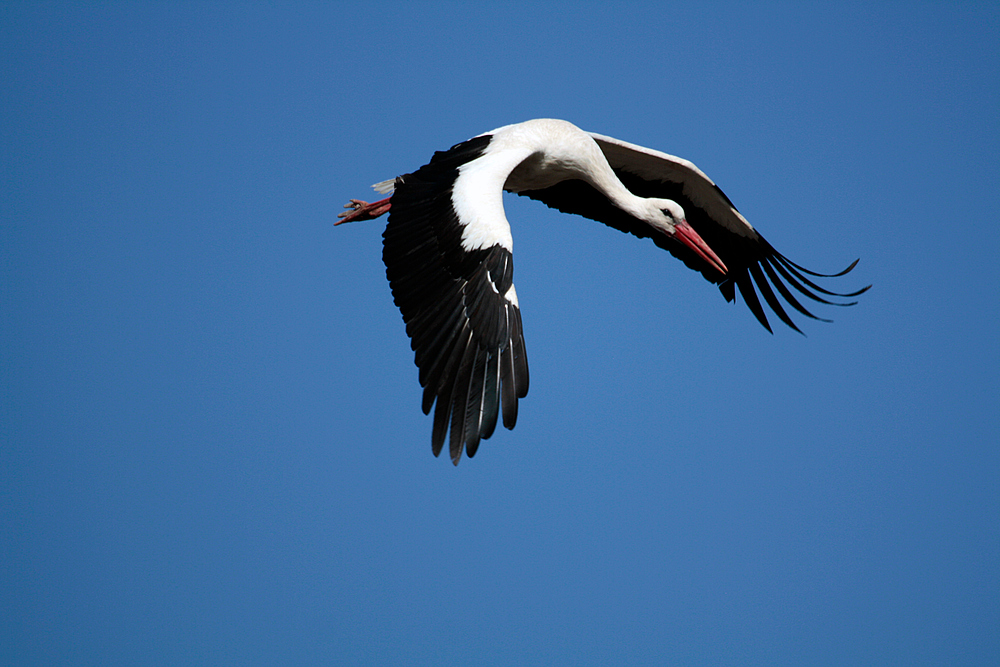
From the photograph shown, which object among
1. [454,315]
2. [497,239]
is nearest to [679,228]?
[497,239]

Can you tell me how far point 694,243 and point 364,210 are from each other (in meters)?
2.96

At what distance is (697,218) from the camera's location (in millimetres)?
8570

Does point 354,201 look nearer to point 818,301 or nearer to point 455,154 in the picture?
point 455,154

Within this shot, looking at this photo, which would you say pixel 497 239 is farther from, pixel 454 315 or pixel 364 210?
pixel 364 210

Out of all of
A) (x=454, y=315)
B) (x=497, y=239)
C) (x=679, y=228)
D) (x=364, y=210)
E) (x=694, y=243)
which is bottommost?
(x=454, y=315)

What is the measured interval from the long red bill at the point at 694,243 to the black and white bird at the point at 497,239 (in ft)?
0.04

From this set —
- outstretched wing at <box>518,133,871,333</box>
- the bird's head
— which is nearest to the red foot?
outstretched wing at <box>518,133,871,333</box>

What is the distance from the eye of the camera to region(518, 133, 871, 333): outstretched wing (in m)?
7.85

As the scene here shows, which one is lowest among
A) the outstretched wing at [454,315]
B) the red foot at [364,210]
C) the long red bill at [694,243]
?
the outstretched wing at [454,315]

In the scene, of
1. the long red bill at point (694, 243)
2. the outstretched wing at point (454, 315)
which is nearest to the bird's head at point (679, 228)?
the long red bill at point (694, 243)

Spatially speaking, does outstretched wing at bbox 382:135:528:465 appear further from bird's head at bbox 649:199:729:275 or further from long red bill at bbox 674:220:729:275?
long red bill at bbox 674:220:729:275

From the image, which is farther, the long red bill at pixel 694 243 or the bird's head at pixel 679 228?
the long red bill at pixel 694 243

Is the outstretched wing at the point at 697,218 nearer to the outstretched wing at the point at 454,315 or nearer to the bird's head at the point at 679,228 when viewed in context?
the bird's head at the point at 679,228

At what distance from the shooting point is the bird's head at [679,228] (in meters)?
7.33
